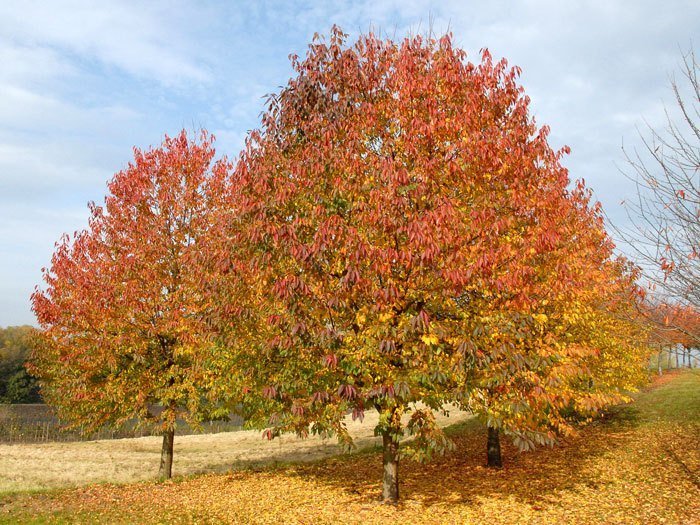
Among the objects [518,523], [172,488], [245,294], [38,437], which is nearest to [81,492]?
[172,488]

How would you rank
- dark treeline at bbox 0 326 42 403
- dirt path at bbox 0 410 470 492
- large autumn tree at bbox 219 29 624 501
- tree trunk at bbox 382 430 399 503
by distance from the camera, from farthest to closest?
dark treeline at bbox 0 326 42 403, dirt path at bbox 0 410 470 492, tree trunk at bbox 382 430 399 503, large autumn tree at bbox 219 29 624 501

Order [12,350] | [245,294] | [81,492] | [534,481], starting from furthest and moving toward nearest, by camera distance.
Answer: [12,350] < [81,492] < [534,481] < [245,294]

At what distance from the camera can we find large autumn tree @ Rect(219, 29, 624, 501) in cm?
847

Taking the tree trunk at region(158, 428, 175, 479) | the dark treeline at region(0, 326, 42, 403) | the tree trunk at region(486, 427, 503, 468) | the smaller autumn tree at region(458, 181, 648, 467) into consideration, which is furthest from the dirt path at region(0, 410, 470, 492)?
the dark treeline at region(0, 326, 42, 403)

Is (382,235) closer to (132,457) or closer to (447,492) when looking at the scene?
(447,492)

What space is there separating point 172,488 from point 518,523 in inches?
390

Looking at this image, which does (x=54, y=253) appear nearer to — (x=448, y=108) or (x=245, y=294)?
(x=245, y=294)

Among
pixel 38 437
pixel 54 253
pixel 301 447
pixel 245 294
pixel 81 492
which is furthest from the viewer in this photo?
pixel 38 437

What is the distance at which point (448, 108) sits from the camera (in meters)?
9.83

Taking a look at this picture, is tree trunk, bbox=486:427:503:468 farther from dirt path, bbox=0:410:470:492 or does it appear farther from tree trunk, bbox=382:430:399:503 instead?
tree trunk, bbox=382:430:399:503

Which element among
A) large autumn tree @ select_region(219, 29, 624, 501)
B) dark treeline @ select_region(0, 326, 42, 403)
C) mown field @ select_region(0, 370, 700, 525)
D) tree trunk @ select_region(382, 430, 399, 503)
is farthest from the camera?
dark treeline @ select_region(0, 326, 42, 403)

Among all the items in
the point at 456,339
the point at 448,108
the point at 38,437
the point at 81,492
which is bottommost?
the point at 38,437

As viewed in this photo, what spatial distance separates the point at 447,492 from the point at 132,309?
32.1 feet

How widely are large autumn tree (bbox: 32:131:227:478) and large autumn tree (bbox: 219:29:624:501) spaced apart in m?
4.87
